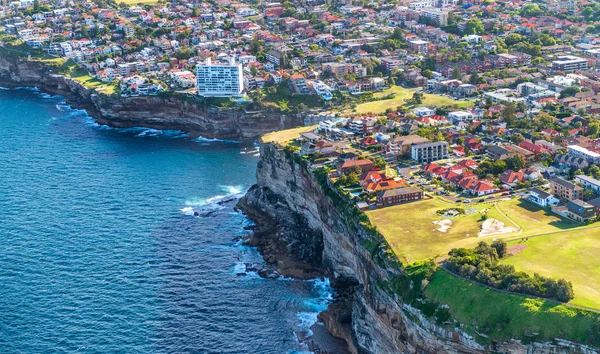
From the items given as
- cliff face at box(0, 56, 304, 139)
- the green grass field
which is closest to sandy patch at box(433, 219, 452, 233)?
the green grass field

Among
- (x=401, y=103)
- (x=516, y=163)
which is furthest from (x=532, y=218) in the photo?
(x=401, y=103)

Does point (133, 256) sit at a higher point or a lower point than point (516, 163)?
lower

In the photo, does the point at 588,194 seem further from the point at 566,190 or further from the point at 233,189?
the point at 233,189

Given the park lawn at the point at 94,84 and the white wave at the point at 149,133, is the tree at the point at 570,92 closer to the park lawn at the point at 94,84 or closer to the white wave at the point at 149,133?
the white wave at the point at 149,133

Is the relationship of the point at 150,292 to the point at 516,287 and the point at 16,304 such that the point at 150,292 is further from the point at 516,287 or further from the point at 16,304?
the point at 516,287

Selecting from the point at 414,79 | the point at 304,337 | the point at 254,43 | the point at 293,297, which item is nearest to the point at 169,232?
the point at 293,297

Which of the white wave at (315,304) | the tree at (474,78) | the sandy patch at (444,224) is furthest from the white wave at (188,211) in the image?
the tree at (474,78)
